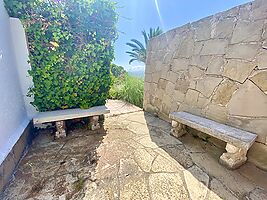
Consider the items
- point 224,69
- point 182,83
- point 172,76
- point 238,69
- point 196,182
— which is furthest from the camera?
point 172,76

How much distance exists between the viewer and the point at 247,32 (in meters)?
2.11

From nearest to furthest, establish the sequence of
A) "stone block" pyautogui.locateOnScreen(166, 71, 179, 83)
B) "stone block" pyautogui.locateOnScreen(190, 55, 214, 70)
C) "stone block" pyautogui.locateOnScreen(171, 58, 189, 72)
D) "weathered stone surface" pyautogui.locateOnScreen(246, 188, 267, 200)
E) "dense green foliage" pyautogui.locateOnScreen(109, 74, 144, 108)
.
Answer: "weathered stone surface" pyautogui.locateOnScreen(246, 188, 267, 200) < "stone block" pyautogui.locateOnScreen(190, 55, 214, 70) < "stone block" pyautogui.locateOnScreen(171, 58, 189, 72) < "stone block" pyautogui.locateOnScreen(166, 71, 179, 83) < "dense green foliage" pyautogui.locateOnScreen(109, 74, 144, 108)

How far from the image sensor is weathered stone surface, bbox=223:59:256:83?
2.10m

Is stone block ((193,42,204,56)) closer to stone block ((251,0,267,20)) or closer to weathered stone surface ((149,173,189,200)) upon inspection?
stone block ((251,0,267,20))

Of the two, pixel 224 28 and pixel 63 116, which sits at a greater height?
pixel 224 28

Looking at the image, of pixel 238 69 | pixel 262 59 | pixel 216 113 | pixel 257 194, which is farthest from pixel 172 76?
pixel 257 194

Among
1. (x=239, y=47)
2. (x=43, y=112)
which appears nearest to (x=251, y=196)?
(x=239, y=47)

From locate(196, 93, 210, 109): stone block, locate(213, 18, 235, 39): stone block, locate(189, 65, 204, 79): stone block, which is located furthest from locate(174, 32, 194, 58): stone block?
locate(196, 93, 210, 109): stone block

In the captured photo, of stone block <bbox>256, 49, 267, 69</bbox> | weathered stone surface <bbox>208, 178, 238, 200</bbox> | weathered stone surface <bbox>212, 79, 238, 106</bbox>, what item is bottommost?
weathered stone surface <bbox>208, 178, 238, 200</bbox>

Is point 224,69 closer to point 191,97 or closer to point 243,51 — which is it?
point 243,51

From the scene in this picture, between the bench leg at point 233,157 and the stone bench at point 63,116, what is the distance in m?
2.09

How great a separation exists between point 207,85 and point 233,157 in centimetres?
123

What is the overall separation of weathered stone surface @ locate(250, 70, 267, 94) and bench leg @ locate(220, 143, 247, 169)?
0.82m

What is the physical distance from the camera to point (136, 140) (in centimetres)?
272
